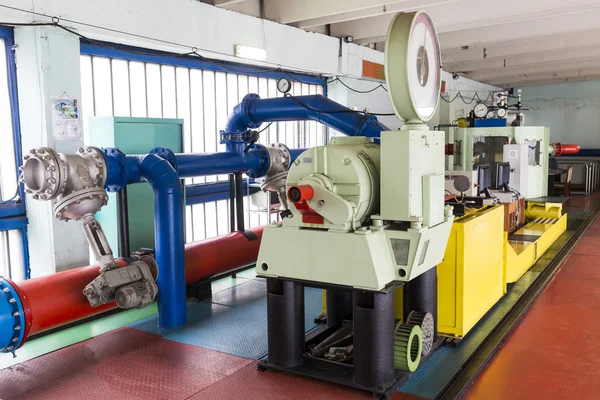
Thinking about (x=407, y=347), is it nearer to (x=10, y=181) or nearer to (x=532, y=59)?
(x=10, y=181)

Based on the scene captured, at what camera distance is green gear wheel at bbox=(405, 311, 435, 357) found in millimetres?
3629

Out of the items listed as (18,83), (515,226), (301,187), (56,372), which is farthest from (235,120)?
(515,226)

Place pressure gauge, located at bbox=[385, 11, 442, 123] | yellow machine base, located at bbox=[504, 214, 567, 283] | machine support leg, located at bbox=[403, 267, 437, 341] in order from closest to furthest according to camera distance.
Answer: pressure gauge, located at bbox=[385, 11, 442, 123]
machine support leg, located at bbox=[403, 267, 437, 341]
yellow machine base, located at bbox=[504, 214, 567, 283]

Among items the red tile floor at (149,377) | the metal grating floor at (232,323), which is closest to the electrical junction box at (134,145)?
the metal grating floor at (232,323)

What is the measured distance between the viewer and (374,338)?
10.4 feet

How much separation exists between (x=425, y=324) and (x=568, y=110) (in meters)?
16.7

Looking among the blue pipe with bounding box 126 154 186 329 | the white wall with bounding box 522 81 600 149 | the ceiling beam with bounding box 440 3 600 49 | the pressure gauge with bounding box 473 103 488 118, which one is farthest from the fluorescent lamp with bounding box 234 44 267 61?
the white wall with bounding box 522 81 600 149

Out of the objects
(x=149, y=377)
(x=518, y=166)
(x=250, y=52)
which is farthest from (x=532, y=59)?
(x=149, y=377)

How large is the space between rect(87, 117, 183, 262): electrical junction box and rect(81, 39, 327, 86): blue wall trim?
0.72m

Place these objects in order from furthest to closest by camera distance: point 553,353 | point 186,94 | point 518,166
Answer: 1. point 518,166
2. point 186,94
3. point 553,353

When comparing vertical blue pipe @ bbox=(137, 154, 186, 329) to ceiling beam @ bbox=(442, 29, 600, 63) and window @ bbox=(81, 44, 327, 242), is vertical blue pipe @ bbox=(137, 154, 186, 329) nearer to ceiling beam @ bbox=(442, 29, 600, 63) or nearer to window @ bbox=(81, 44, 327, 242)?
window @ bbox=(81, 44, 327, 242)

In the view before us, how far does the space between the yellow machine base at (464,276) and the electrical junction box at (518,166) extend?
5764 mm

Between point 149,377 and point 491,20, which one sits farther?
point 491,20

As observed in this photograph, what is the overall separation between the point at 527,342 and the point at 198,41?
14.4ft
